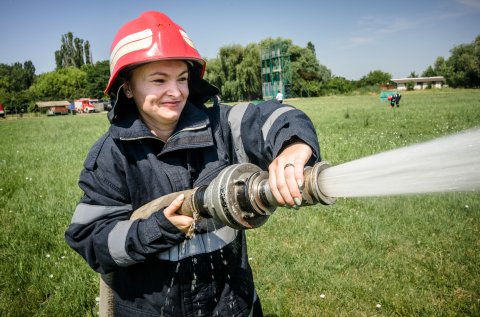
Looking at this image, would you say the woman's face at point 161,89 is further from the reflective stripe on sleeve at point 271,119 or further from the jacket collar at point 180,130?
the reflective stripe on sleeve at point 271,119

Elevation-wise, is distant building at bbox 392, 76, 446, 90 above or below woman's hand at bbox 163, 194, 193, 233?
above

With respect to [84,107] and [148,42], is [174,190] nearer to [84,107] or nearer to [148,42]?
[148,42]

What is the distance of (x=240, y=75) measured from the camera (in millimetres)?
63969

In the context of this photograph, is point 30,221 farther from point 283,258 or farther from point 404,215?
point 404,215

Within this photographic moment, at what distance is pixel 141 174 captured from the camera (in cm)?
210

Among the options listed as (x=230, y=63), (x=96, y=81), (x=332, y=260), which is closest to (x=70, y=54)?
(x=96, y=81)

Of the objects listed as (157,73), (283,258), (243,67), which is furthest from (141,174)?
(243,67)

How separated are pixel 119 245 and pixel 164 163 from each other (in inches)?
21.3

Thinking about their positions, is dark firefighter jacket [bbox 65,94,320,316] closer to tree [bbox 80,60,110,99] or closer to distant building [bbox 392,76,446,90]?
tree [bbox 80,60,110,99]

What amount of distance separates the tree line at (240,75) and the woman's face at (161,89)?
61096 mm

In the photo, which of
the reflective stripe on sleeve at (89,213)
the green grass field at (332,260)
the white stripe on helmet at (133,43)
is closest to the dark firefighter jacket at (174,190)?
the reflective stripe on sleeve at (89,213)

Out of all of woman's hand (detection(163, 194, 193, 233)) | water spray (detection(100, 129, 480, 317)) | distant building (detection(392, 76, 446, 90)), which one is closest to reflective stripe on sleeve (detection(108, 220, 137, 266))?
woman's hand (detection(163, 194, 193, 233))

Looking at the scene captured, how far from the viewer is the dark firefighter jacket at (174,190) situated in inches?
76.3

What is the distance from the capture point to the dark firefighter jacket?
6.36 ft
